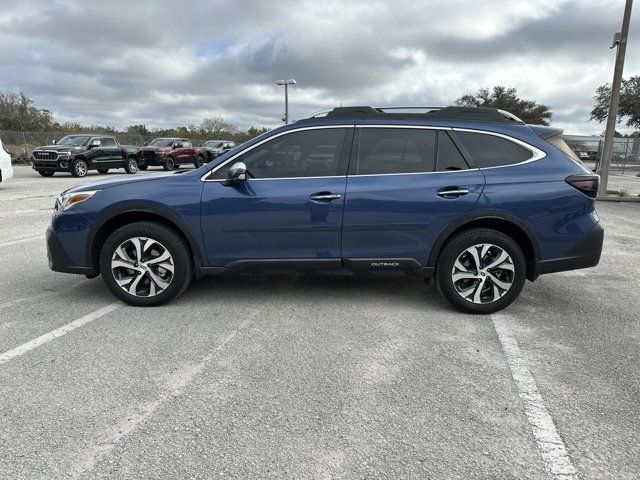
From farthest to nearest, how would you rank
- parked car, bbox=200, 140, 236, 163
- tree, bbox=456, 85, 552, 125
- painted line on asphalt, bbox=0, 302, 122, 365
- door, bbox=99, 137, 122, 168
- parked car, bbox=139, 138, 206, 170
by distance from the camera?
tree, bbox=456, 85, 552, 125 < parked car, bbox=200, 140, 236, 163 < parked car, bbox=139, 138, 206, 170 < door, bbox=99, 137, 122, 168 < painted line on asphalt, bbox=0, 302, 122, 365

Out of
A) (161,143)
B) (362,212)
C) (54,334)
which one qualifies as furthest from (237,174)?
(161,143)

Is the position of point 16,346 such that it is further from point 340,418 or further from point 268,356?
point 340,418

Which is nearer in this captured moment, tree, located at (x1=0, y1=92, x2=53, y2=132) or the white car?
the white car

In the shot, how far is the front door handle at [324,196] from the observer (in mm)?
4148

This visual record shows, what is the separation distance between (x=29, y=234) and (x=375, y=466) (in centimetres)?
754

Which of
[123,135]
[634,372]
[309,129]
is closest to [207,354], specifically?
[309,129]

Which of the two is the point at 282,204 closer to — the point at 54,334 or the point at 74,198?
the point at 74,198

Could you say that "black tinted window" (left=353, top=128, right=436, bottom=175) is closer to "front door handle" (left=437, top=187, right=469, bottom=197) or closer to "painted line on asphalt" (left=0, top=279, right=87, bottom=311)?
"front door handle" (left=437, top=187, right=469, bottom=197)

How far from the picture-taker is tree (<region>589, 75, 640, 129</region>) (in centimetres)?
3323

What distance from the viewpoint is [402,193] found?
416cm

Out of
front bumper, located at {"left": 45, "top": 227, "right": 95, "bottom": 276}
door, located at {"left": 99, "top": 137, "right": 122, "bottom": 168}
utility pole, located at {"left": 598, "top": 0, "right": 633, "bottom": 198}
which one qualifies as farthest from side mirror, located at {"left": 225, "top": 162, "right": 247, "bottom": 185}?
door, located at {"left": 99, "top": 137, "right": 122, "bottom": 168}

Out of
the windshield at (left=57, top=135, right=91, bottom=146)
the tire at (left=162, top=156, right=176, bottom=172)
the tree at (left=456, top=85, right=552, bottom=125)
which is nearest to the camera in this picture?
the windshield at (left=57, top=135, right=91, bottom=146)

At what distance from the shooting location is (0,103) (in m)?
35.0

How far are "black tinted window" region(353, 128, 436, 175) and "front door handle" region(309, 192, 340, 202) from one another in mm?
310
